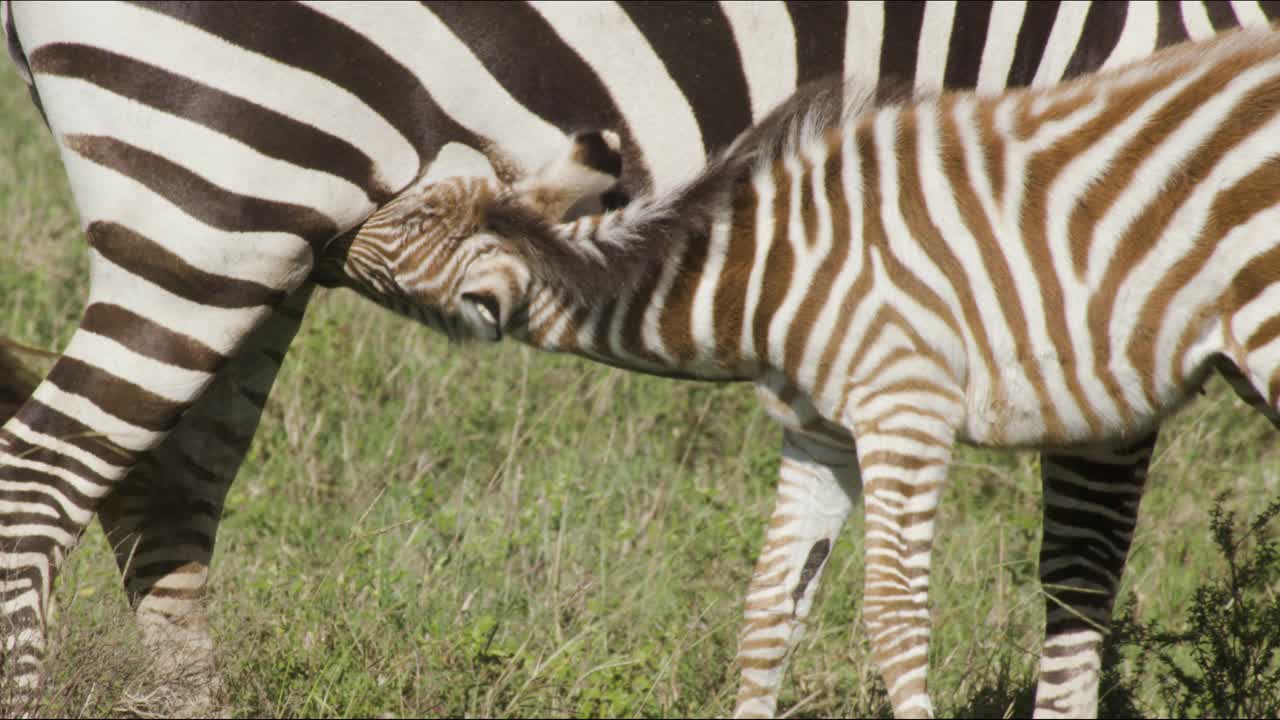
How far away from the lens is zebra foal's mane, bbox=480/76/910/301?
3939 millimetres

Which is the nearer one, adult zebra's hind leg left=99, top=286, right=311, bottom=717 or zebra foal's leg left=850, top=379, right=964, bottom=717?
zebra foal's leg left=850, top=379, right=964, bottom=717

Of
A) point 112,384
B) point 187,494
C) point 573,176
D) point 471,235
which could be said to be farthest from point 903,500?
point 187,494

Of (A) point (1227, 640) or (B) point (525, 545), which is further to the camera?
(B) point (525, 545)

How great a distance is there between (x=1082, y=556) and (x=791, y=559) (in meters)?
1.06

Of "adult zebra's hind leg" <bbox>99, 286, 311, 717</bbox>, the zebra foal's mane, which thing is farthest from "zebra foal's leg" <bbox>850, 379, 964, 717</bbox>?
"adult zebra's hind leg" <bbox>99, 286, 311, 717</bbox>

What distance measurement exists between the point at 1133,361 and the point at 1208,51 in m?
0.83

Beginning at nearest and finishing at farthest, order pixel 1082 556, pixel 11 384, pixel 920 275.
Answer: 1. pixel 920 275
2. pixel 11 384
3. pixel 1082 556

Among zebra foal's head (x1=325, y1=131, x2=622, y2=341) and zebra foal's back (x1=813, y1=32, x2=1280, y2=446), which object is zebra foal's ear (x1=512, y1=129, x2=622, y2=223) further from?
zebra foal's back (x1=813, y1=32, x2=1280, y2=446)

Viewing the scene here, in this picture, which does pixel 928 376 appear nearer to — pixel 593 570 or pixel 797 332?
pixel 797 332

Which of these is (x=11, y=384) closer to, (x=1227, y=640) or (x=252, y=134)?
(x=252, y=134)

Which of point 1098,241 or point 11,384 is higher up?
point 1098,241

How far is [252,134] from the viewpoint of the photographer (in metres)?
3.98

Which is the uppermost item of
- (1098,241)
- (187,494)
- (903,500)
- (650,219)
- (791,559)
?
(1098,241)

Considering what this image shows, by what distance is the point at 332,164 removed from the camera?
13.3 feet
